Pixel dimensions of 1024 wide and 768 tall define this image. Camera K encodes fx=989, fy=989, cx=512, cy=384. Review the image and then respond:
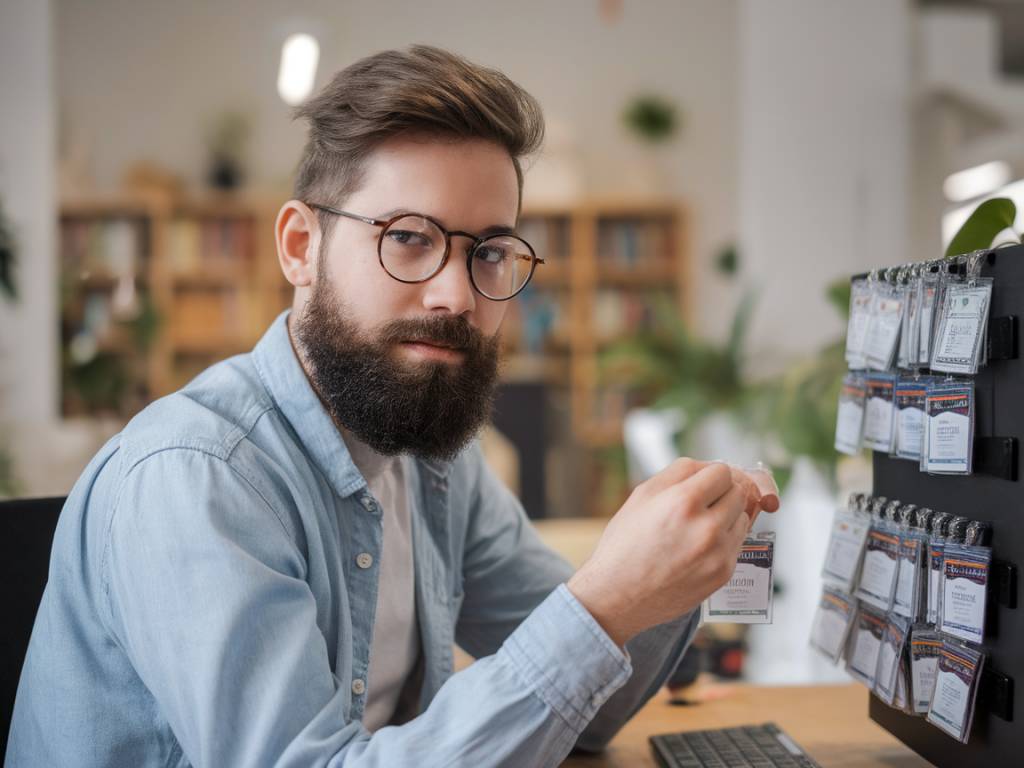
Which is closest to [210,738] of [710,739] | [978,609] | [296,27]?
[710,739]

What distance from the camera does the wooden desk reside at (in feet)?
3.63

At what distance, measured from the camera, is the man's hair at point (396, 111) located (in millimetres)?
1027

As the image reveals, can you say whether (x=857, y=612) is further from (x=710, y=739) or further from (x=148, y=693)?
(x=148, y=693)

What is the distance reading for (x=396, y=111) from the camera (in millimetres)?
1023

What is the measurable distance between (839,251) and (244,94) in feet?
13.3

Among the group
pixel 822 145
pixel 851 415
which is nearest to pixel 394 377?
pixel 851 415

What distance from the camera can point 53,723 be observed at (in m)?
0.93

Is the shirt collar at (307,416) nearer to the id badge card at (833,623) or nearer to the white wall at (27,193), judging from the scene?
the id badge card at (833,623)

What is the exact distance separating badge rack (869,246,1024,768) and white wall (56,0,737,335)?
5984 mm

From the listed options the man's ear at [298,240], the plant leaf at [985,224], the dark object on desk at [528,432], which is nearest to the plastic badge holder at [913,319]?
the plant leaf at [985,224]

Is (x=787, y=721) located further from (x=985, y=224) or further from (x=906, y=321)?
(x=985, y=224)

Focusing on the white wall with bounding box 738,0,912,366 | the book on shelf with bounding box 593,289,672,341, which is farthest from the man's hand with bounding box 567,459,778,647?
the book on shelf with bounding box 593,289,672,341

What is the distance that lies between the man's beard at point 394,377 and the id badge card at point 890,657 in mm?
494

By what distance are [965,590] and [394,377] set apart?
0.59 metres
